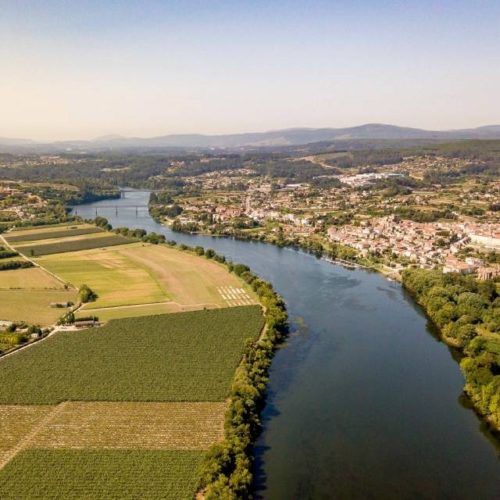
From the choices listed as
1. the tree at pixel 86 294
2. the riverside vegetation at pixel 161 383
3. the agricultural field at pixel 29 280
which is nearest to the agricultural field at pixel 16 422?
the riverside vegetation at pixel 161 383

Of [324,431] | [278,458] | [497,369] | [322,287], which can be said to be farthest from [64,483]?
[322,287]

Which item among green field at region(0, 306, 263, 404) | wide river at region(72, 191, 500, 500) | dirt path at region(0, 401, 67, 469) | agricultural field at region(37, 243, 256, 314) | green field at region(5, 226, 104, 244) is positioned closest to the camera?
wide river at region(72, 191, 500, 500)

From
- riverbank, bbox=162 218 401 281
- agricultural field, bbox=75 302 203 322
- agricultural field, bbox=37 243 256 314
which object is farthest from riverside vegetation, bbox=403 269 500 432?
agricultural field, bbox=75 302 203 322

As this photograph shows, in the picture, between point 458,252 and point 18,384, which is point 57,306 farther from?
point 458,252

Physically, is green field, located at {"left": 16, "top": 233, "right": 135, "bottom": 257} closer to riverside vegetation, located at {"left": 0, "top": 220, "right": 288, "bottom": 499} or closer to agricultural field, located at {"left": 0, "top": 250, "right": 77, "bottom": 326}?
agricultural field, located at {"left": 0, "top": 250, "right": 77, "bottom": 326}

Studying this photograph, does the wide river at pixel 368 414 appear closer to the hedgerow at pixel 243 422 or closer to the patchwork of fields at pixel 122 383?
the hedgerow at pixel 243 422

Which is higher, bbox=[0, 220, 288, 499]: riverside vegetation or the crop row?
the crop row

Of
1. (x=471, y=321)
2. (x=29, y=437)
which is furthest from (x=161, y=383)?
(x=471, y=321)
